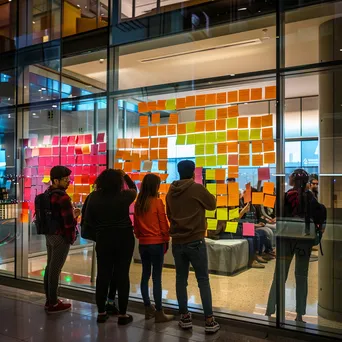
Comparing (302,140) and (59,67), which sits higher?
(59,67)

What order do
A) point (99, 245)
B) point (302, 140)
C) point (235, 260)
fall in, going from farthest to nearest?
point (235, 260)
point (302, 140)
point (99, 245)

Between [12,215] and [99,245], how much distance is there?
2.84 meters

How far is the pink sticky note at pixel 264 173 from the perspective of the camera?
3936 mm

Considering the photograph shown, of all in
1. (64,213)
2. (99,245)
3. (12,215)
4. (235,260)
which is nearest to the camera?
(99,245)

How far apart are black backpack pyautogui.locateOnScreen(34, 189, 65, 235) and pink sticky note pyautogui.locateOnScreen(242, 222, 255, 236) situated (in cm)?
203

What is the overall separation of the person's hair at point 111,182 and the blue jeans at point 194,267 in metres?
0.76

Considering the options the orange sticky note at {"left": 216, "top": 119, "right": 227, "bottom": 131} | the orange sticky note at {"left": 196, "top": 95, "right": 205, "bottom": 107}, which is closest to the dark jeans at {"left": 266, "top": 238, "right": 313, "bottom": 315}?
the orange sticky note at {"left": 216, "top": 119, "right": 227, "bottom": 131}

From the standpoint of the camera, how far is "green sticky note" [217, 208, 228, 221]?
14.2ft

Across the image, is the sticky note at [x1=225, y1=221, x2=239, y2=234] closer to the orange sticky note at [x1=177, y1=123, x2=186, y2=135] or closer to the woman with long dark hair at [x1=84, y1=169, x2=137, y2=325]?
the orange sticky note at [x1=177, y1=123, x2=186, y2=135]

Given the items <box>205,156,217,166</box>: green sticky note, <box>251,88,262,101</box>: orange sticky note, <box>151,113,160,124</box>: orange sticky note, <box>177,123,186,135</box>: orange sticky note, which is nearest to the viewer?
<box>251,88,262,101</box>: orange sticky note

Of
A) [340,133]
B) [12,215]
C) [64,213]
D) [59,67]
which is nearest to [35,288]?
[12,215]

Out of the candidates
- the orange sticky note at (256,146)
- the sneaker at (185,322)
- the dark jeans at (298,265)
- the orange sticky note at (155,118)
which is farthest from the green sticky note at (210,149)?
the sneaker at (185,322)

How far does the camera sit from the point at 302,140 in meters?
3.80

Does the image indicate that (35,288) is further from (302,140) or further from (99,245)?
(302,140)
